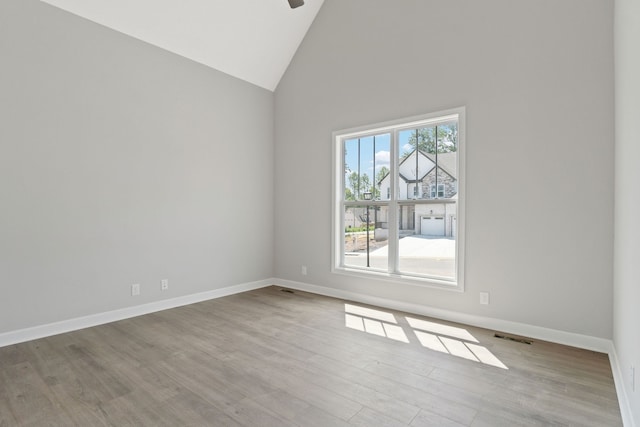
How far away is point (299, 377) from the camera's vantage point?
243 cm

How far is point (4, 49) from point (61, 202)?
1.40 m

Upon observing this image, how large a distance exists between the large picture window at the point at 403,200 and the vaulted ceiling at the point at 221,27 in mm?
1592

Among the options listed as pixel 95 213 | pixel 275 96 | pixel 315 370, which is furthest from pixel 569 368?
pixel 275 96

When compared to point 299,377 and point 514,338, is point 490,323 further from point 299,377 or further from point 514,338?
point 299,377

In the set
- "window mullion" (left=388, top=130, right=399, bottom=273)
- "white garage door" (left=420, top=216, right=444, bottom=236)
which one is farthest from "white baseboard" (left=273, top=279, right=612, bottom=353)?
"white garage door" (left=420, top=216, right=444, bottom=236)

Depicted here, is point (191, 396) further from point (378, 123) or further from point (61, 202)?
point (378, 123)

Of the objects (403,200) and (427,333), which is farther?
(403,200)

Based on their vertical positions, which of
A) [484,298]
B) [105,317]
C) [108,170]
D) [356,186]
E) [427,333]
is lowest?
[427,333]

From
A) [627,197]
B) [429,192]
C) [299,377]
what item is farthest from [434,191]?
[299,377]

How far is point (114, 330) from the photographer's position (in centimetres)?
337

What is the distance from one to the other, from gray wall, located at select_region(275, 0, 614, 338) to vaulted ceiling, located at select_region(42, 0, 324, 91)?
34.1 inches

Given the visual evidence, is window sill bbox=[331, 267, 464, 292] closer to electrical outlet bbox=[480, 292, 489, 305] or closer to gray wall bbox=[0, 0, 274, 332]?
electrical outlet bbox=[480, 292, 489, 305]

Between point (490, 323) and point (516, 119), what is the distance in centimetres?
202

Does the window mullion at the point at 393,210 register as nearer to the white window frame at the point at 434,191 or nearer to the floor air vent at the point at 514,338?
the white window frame at the point at 434,191
